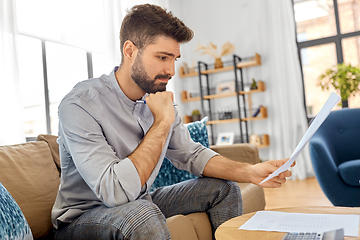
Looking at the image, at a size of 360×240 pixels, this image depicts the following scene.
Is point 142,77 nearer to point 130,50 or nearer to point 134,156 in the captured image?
point 130,50

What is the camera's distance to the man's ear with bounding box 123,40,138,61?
1.35 metres

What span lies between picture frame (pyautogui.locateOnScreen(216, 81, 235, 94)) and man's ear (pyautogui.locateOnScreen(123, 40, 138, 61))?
3213mm

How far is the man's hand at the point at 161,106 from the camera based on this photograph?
126 centimetres

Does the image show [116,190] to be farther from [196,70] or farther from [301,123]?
[196,70]

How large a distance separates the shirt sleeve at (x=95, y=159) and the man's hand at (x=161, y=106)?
0.23 m

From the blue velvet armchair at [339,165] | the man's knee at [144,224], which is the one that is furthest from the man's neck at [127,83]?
the blue velvet armchair at [339,165]

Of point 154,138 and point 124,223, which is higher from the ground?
point 154,138

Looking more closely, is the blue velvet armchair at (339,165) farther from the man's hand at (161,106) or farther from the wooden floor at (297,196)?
the man's hand at (161,106)

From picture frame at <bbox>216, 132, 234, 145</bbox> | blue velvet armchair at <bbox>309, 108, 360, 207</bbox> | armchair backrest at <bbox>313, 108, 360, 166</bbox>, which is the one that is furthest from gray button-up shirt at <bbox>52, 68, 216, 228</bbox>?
picture frame at <bbox>216, 132, 234, 145</bbox>

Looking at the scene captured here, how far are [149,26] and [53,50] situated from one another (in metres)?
2.05

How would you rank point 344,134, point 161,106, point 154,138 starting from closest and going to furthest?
point 154,138
point 161,106
point 344,134

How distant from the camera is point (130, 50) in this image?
1.36m

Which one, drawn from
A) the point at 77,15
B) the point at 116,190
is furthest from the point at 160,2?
the point at 116,190

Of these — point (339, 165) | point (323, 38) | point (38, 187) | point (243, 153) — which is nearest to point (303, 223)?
point (38, 187)
